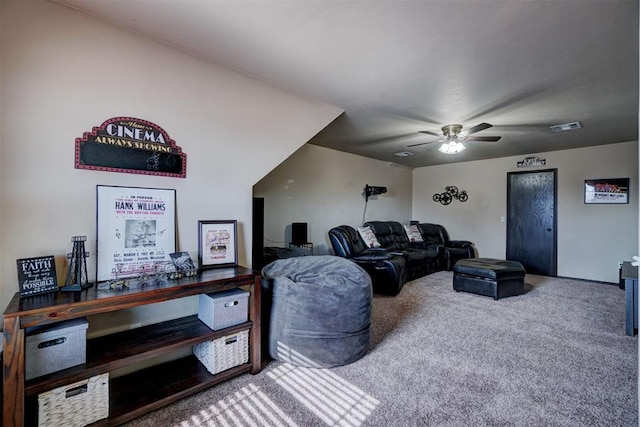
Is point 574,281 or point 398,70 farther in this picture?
point 574,281

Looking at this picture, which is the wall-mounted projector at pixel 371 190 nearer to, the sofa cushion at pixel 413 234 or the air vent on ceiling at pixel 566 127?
the sofa cushion at pixel 413 234

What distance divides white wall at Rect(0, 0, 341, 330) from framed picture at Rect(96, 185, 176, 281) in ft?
0.19

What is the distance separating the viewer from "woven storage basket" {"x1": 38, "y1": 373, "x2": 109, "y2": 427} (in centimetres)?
142

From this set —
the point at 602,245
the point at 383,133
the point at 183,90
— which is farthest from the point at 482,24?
the point at 602,245

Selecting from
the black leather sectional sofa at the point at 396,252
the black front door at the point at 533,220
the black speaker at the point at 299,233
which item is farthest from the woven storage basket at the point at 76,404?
the black front door at the point at 533,220

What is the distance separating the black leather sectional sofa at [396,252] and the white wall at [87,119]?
2394 millimetres

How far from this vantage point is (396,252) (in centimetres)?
509

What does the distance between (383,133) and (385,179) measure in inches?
98.1

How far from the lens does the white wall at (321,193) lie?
4.58 metres

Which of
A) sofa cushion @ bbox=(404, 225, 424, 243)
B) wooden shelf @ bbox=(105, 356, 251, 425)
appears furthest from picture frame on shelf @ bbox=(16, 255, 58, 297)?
sofa cushion @ bbox=(404, 225, 424, 243)

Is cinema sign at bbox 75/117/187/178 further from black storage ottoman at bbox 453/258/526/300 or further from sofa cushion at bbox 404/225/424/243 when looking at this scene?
sofa cushion at bbox 404/225/424/243

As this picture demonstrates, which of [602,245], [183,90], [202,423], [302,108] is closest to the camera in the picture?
[202,423]

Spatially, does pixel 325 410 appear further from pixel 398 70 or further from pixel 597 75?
pixel 597 75

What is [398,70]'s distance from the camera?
8.04 ft
